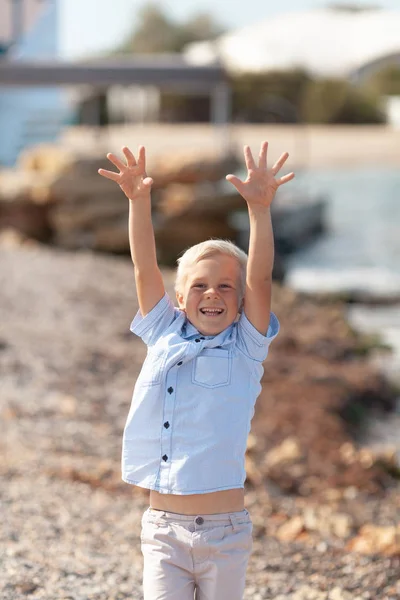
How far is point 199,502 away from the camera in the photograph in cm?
268

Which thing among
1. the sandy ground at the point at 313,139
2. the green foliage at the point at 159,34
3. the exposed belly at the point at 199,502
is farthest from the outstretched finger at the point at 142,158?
the green foliage at the point at 159,34

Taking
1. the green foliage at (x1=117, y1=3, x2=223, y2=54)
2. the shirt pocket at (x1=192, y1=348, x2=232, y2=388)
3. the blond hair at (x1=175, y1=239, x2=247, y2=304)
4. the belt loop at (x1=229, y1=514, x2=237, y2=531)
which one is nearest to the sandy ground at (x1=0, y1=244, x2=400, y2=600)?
the belt loop at (x1=229, y1=514, x2=237, y2=531)

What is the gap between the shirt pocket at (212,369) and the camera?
2721 millimetres

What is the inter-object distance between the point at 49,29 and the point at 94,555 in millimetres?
24861

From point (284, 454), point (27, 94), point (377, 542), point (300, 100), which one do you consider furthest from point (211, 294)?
point (300, 100)

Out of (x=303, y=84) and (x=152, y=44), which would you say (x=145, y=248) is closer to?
(x=303, y=84)

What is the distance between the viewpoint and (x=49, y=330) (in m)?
10.3

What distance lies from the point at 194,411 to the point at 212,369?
0.39ft

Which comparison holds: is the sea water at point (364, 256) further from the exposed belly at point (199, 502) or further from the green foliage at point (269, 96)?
the exposed belly at point (199, 502)

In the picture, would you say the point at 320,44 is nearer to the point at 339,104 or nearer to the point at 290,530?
the point at 339,104

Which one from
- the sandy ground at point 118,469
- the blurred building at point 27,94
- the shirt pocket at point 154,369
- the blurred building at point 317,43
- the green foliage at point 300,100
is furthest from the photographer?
the blurred building at point 317,43

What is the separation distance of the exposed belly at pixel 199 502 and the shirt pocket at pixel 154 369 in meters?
0.28

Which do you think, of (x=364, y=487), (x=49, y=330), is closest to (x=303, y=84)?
(x=49, y=330)

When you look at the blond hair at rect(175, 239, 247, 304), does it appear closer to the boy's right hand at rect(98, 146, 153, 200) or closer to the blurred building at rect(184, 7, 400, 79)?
the boy's right hand at rect(98, 146, 153, 200)
